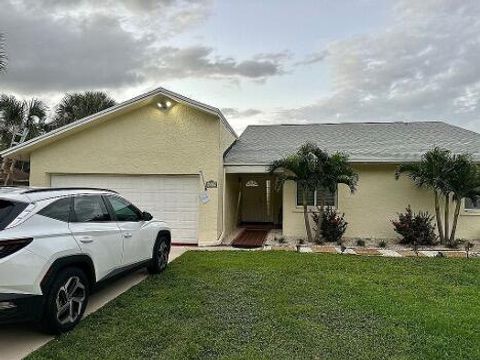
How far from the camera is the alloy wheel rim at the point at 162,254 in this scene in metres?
7.71

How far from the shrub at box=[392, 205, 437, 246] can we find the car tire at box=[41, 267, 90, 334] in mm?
9596

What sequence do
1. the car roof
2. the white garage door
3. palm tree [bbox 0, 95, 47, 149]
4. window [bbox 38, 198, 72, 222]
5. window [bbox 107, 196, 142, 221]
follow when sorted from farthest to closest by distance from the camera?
palm tree [bbox 0, 95, 47, 149], the white garage door, window [bbox 107, 196, 142, 221], window [bbox 38, 198, 72, 222], the car roof

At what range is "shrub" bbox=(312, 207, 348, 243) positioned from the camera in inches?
463

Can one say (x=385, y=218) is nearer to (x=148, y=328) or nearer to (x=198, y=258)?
(x=198, y=258)

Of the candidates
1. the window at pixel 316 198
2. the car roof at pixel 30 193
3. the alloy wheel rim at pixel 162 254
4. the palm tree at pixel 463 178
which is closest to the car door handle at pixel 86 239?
the car roof at pixel 30 193

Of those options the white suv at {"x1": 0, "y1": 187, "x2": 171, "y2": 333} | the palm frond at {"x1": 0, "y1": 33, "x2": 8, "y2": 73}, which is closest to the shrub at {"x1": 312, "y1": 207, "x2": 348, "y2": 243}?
the white suv at {"x1": 0, "y1": 187, "x2": 171, "y2": 333}

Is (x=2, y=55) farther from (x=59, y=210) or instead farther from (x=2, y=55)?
(x=59, y=210)

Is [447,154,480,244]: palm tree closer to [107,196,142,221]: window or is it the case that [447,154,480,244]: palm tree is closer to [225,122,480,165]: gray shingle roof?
[225,122,480,165]: gray shingle roof

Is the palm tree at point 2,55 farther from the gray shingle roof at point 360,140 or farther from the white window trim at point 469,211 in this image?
the white window trim at point 469,211

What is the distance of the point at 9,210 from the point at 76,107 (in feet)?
74.6

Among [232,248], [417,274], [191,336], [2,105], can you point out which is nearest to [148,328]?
[191,336]

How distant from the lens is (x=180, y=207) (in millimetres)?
12148

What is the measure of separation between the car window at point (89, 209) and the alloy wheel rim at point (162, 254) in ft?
6.44

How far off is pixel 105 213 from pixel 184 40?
33.3 feet
